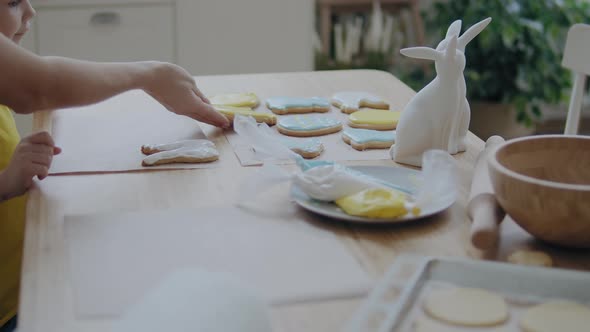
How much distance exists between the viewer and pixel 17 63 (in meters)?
0.93


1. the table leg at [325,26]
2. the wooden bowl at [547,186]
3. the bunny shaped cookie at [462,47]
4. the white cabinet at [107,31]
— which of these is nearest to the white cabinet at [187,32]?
the white cabinet at [107,31]

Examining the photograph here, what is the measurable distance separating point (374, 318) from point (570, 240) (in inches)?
10.3

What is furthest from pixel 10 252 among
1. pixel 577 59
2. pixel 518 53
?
Answer: pixel 518 53

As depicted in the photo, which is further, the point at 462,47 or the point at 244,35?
the point at 244,35

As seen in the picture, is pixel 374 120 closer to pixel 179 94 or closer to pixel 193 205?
pixel 179 94

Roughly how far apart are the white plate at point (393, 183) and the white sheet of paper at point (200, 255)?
34 millimetres

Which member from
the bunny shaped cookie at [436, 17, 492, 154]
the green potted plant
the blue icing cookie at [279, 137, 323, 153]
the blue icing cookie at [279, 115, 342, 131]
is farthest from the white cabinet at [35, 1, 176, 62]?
the bunny shaped cookie at [436, 17, 492, 154]

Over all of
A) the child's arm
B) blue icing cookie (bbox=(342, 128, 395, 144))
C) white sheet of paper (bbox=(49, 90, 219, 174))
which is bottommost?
white sheet of paper (bbox=(49, 90, 219, 174))

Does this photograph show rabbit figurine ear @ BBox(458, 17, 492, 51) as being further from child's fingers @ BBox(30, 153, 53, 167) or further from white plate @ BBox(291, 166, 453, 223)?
child's fingers @ BBox(30, 153, 53, 167)

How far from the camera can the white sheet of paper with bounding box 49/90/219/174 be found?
1.09 m

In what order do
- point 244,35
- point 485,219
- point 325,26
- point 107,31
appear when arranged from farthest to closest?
1. point 325,26
2. point 244,35
3. point 107,31
4. point 485,219

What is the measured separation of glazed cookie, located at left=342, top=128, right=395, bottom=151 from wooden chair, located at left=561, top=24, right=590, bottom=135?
462 mm

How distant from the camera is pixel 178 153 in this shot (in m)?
1.10

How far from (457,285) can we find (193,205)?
1.20ft
